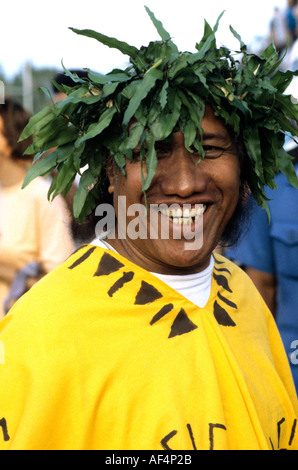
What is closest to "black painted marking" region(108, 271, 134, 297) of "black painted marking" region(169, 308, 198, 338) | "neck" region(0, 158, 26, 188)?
"black painted marking" region(169, 308, 198, 338)

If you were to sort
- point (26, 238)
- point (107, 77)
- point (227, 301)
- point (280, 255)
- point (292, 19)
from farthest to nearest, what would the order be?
point (292, 19), point (26, 238), point (280, 255), point (227, 301), point (107, 77)

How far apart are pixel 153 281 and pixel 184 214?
0.29 m

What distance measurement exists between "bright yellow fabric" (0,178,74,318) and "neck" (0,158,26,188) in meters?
0.12

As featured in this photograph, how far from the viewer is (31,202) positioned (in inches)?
175

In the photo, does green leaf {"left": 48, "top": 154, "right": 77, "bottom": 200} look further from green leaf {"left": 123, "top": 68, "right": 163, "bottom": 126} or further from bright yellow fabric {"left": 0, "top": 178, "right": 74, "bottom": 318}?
bright yellow fabric {"left": 0, "top": 178, "right": 74, "bottom": 318}

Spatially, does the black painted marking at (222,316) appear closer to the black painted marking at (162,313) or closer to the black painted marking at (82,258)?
the black painted marking at (162,313)

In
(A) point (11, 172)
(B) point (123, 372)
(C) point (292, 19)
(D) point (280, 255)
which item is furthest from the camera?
(C) point (292, 19)

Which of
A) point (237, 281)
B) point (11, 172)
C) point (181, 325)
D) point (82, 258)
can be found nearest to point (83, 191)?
point (82, 258)

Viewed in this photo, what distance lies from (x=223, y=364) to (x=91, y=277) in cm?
57

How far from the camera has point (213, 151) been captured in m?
2.37

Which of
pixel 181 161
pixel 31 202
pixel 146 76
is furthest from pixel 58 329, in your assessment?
pixel 31 202

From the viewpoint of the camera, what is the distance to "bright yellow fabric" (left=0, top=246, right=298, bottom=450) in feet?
6.88

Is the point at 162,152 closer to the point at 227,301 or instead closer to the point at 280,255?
the point at 227,301

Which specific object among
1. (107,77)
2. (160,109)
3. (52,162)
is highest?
(107,77)
